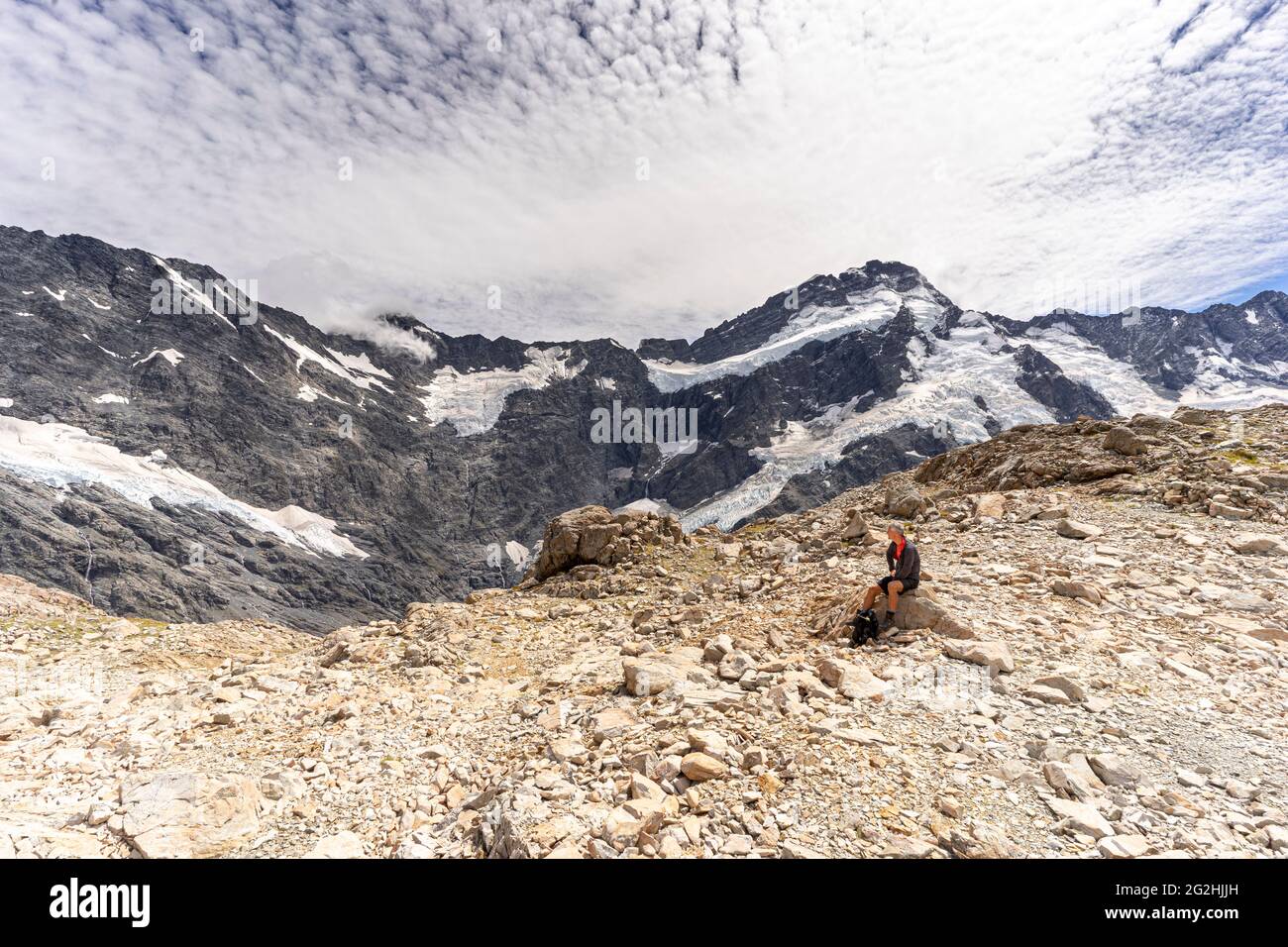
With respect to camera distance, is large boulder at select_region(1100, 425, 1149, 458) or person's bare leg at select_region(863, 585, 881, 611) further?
large boulder at select_region(1100, 425, 1149, 458)

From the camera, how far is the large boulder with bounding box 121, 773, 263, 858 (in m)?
6.97

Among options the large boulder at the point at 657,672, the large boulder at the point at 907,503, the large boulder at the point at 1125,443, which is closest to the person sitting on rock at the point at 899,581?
the large boulder at the point at 657,672

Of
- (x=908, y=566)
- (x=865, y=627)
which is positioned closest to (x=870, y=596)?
(x=865, y=627)

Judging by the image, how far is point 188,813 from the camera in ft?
24.0

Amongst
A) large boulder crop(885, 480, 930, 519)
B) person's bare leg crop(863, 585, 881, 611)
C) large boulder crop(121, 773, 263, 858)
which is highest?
large boulder crop(885, 480, 930, 519)

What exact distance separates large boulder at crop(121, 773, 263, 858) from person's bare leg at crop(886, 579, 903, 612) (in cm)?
1058

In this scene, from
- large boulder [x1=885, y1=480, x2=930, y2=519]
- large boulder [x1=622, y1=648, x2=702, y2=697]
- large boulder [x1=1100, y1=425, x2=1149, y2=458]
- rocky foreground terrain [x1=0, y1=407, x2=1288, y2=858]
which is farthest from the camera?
large boulder [x1=885, y1=480, x2=930, y2=519]

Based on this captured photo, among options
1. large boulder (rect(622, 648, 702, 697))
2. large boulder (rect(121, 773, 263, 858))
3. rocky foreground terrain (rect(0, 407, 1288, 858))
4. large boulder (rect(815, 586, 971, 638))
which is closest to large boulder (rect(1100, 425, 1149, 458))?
rocky foreground terrain (rect(0, 407, 1288, 858))

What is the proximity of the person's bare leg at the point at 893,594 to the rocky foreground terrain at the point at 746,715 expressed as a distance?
0.27 meters

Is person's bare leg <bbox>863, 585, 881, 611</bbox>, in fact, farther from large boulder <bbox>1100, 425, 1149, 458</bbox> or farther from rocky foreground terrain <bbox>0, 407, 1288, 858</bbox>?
large boulder <bbox>1100, 425, 1149, 458</bbox>

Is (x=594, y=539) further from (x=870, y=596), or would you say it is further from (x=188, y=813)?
(x=188, y=813)
